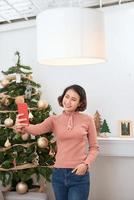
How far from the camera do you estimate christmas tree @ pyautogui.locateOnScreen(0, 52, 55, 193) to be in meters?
3.05

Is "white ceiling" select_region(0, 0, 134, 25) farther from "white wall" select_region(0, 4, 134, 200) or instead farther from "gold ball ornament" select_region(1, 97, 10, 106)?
"gold ball ornament" select_region(1, 97, 10, 106)

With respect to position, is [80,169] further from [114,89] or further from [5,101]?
[114,89]

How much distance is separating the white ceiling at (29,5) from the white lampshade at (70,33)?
4.66 feet

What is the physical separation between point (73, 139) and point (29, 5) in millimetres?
1720

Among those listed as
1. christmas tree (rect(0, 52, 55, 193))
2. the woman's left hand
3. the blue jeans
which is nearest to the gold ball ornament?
christmas tree (rect(0, 52, 55, 193))

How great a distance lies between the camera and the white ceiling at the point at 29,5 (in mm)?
3186

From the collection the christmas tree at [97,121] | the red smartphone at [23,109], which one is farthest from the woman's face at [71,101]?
the christmas tree at [97,121]

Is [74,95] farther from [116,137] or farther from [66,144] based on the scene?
[116,137]

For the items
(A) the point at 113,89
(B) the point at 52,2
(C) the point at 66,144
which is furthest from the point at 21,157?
(B) the point at 52,2

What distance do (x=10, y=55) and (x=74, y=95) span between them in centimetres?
165

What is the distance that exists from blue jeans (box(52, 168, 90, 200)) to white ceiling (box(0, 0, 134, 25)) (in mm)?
1755

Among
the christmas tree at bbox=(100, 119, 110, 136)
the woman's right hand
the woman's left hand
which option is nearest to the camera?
the woman's left hand

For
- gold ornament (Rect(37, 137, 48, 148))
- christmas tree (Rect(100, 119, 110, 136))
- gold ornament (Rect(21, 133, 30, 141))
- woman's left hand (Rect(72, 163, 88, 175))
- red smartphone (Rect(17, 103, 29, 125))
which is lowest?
woman's left hand (Rect(72, 163, 88, 175))

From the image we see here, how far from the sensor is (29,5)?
131 inches
